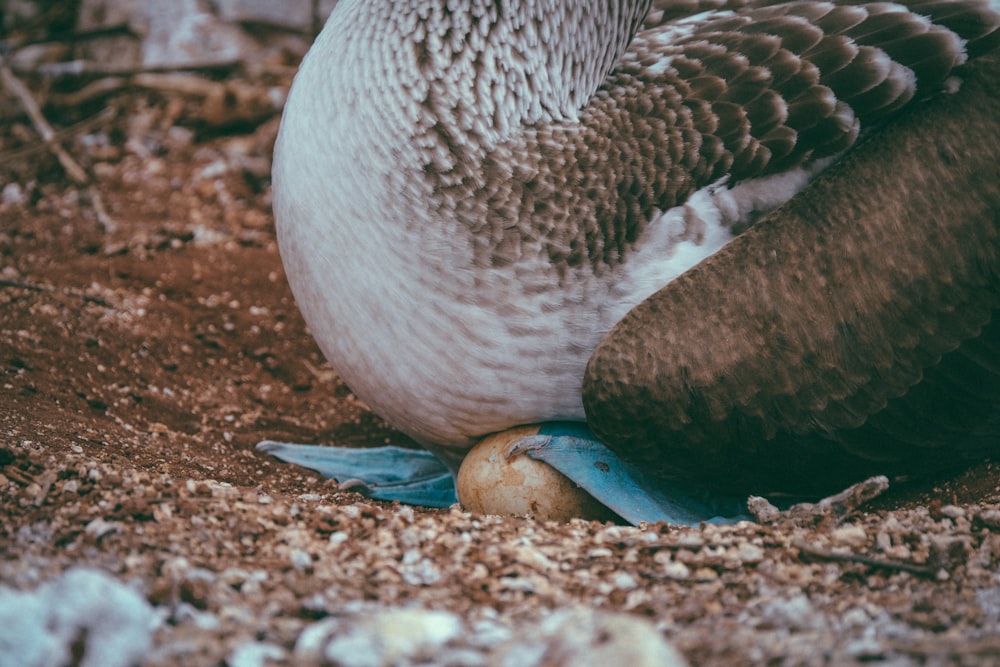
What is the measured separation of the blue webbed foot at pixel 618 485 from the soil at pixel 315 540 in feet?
1.02

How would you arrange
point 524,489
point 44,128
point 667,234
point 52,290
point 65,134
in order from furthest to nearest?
point 44,128, point 65,134, point 52,290, point 524,489, point 667,234

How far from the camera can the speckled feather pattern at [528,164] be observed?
3.16m

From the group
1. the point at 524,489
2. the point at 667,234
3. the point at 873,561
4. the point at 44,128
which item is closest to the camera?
the point at 873,561

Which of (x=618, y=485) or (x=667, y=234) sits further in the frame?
(x=618, y=485)

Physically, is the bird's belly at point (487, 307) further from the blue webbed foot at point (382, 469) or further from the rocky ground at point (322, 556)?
the blue webbed foot at point (382, 469)

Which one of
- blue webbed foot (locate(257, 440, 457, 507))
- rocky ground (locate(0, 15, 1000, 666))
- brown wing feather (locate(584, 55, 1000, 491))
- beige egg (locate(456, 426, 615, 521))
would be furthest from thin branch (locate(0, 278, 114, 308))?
brown wing feather (locate(584, 55, 1000, 491))

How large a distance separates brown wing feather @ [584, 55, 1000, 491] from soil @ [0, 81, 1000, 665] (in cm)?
32

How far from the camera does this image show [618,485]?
3.33 meters

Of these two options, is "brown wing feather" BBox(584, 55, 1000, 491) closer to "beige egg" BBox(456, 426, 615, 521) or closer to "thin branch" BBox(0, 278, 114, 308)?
"beige egg" BBox(456, 426, 615, 521)

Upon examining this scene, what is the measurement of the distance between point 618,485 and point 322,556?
1.10m

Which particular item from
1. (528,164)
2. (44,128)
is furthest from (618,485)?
(44,128)

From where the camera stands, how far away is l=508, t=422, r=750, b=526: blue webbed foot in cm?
329

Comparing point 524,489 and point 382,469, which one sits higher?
point 524,489

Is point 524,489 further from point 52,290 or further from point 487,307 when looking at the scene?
point 52,290
